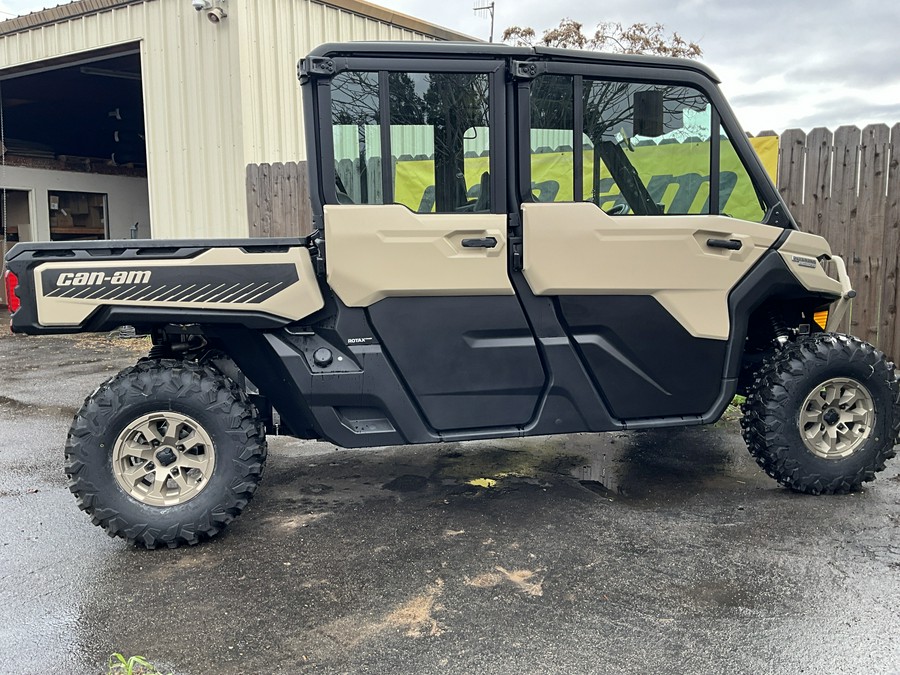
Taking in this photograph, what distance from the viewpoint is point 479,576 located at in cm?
330

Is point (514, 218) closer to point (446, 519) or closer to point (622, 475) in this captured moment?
point (446, 519)

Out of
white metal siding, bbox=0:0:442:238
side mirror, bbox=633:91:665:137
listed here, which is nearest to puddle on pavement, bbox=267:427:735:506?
→ side mirror, bbox=633:91:665:137

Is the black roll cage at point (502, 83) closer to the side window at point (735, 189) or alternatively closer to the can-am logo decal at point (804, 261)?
the side window at point (735, 189)

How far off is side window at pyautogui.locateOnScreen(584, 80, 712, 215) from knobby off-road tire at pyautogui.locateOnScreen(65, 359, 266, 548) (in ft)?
7.30

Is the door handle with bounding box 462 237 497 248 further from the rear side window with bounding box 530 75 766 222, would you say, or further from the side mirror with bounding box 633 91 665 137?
the side mirror with bounding box 633 91 665 137

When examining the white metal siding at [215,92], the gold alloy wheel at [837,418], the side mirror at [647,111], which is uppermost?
the white metal siding at [215,92]

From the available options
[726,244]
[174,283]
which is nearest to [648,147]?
[726,244]

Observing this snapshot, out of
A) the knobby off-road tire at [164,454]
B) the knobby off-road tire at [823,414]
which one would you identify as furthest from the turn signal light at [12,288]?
the knobby off-road tire at [823,414]

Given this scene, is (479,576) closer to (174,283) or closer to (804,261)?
(174,283)

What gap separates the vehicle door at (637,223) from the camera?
3.86 meters

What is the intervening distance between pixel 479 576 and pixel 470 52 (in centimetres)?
256

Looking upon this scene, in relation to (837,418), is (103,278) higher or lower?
higher

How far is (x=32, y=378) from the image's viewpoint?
8453 mm

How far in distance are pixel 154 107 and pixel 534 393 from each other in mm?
8524
